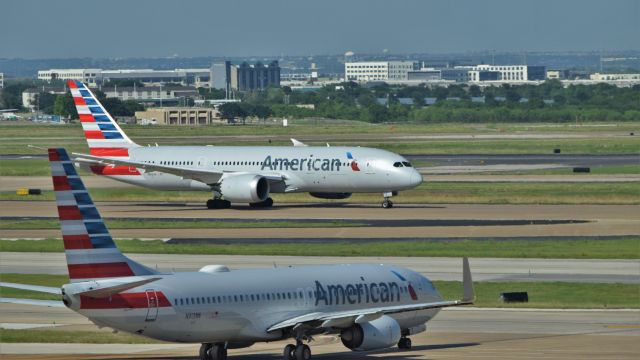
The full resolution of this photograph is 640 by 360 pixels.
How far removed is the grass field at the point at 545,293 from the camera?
61000mm

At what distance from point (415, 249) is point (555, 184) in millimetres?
52663

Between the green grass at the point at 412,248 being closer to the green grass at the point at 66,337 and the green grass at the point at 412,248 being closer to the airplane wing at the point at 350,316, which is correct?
the green grass at the point at 66,337

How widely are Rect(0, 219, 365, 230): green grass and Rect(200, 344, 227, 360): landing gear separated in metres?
48.1

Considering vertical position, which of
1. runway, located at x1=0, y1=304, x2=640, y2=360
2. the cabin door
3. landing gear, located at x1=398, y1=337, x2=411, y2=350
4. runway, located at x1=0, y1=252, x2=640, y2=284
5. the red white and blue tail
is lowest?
runway, located at x1=0, y1=252, x2=640, y2=284

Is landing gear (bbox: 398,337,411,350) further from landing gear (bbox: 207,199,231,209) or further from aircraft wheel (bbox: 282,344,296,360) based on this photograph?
landing gear (bbox: 207,199,231,209)

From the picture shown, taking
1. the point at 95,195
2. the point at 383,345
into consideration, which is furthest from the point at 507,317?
the point at 95,195

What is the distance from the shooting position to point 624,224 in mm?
92500

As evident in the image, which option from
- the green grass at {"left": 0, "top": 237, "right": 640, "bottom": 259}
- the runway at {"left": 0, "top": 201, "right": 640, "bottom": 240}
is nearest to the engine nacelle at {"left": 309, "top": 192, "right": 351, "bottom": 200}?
the runway at {"left": 0, "top": 201, "right": 640, "bottom": 240}

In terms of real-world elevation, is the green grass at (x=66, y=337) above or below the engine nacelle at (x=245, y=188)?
above

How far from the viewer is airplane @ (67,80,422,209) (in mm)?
104438

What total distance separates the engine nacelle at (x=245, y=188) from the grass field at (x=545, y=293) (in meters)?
36.2

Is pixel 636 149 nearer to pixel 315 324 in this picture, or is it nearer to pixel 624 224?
pixel 624 224

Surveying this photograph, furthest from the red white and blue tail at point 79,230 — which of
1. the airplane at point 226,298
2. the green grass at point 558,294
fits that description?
the green grass at point 558,294

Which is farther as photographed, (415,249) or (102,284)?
(415,249)
